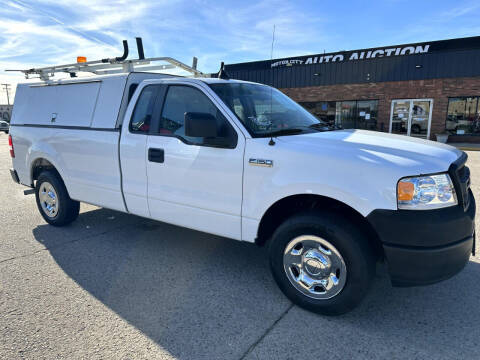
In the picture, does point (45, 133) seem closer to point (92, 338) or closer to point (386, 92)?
point (92, 338)

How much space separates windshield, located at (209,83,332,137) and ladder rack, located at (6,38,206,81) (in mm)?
1309

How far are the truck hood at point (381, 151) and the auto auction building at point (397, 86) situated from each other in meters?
15.9

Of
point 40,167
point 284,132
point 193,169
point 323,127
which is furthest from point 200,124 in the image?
point 40,167

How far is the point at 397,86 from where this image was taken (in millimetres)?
19375

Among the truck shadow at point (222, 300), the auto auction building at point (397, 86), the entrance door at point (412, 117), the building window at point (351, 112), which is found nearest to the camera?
the truck shadow at point (222, 300)

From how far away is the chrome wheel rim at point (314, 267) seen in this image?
108 inches

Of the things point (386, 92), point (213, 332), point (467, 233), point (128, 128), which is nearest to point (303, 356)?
point (213, 332)

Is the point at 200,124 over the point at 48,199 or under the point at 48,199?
over

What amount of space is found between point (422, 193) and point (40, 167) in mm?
5166

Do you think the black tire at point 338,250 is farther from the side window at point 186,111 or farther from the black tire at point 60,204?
the black tire at point 60,204

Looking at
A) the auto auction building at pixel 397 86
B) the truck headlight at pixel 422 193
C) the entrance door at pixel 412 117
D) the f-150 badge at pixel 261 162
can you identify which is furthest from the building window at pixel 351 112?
the truck headlight at pixel 422 193

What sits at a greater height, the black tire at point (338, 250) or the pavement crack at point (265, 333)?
the black tire at point (338, 250)

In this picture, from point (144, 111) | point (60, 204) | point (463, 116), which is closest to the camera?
point (144, 111)

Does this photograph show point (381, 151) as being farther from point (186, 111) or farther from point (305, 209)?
point (186, 111)
